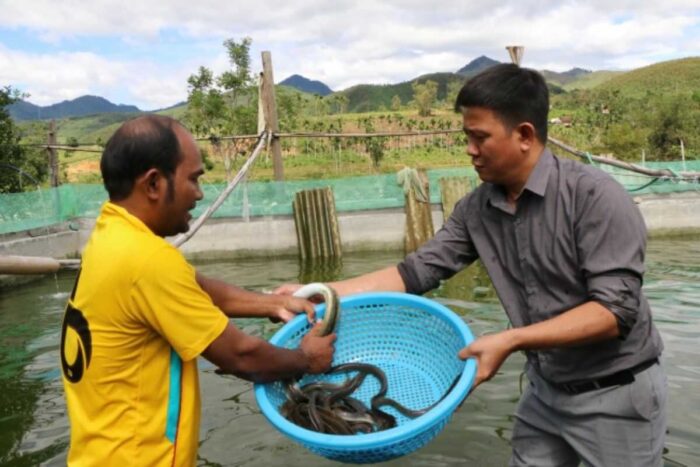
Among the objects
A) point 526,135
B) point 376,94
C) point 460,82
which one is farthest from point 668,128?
point 376,94

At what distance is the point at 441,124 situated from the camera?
5716cm

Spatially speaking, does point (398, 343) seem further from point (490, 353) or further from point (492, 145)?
point (492, 145)

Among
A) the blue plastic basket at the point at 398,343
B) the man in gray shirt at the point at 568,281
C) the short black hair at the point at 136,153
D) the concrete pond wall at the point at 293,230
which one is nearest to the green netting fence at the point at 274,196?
the concrete pond wall at the point at 293,230

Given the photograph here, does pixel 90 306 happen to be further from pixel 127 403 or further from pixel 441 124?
pixel 441 124

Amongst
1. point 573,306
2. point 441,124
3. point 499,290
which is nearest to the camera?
point 573,306

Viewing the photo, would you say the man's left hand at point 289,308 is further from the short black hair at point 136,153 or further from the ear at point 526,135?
the ear at point 526,135

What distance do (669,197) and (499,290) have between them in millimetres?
12860

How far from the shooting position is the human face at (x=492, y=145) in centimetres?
223

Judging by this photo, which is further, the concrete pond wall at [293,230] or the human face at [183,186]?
the concrete pond wall at [293,230]

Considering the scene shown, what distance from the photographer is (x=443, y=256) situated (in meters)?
2.76

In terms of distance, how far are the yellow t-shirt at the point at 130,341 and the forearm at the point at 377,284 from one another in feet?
3.40

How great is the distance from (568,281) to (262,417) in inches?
130

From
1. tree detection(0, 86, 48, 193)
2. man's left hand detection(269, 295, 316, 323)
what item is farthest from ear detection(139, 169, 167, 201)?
tree detection(0, 86, 48, 193)

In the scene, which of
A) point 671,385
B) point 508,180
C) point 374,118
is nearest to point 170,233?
point 508,180
